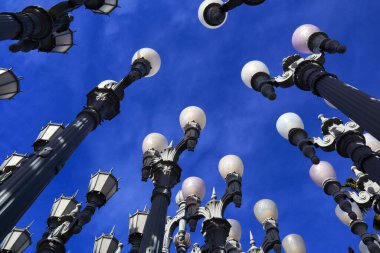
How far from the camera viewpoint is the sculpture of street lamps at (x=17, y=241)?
9062 millimetres

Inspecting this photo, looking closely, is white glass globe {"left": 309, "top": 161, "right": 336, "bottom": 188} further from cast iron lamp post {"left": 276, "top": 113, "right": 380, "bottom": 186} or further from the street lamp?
the street lamp

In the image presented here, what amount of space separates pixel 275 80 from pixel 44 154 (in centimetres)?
675

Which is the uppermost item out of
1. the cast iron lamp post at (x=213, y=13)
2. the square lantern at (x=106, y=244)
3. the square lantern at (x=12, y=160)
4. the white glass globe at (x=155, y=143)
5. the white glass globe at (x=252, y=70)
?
the white glass globe at (x=252, y=70)

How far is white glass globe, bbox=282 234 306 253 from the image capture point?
11.3 m

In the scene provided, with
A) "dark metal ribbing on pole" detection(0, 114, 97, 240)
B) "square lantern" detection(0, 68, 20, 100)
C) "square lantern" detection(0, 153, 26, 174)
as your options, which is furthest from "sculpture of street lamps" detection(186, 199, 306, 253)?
"square lantern" detection(0, 68, 20, 100)

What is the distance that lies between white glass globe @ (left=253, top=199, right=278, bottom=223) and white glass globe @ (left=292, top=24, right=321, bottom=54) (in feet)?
14.3

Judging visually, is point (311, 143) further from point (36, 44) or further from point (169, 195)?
point (36, 44)

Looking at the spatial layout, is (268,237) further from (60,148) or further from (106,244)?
(60,148)

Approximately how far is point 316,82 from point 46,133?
7.06 metres

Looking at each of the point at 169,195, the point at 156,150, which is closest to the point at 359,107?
the point at 169,195

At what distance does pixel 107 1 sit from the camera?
8.94 meters

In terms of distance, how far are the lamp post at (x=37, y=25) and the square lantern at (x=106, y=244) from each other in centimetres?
480

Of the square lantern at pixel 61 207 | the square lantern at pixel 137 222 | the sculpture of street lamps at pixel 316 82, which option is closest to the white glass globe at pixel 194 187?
the square lantern at pixel 137 222

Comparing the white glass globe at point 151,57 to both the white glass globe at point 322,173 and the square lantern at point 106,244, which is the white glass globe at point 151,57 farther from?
the white glass globe at point 322,173
